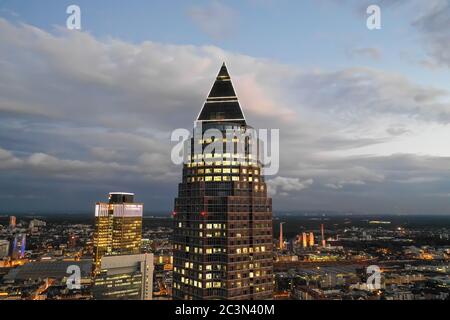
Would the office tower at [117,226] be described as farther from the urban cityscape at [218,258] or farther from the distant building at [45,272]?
the distant building at [45,272]

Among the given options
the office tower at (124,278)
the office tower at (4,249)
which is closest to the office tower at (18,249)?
the office tower at (4,249)

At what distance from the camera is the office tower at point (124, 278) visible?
Result: 4102 inches

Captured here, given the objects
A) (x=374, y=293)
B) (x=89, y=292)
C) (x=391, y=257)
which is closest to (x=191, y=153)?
(x=374, y=293)

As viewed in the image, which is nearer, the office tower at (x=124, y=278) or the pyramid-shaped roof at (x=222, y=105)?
the pyramid-shaped roof at (x=222, y=105)

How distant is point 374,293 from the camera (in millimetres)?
94812

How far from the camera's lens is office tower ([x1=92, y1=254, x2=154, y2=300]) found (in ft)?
342

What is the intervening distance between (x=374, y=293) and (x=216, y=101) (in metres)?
69.1

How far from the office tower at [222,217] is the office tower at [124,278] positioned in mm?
57832

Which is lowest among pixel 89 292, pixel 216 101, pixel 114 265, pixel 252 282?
pixel 89 292

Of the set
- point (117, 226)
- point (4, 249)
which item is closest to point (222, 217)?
point (117, 226)

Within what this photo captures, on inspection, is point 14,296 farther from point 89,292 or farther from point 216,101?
point 216,101

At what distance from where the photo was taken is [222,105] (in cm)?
6069

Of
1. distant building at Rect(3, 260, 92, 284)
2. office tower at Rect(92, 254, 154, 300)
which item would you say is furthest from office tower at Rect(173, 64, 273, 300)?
distant building at Rect(3, 260, 92, 284)
